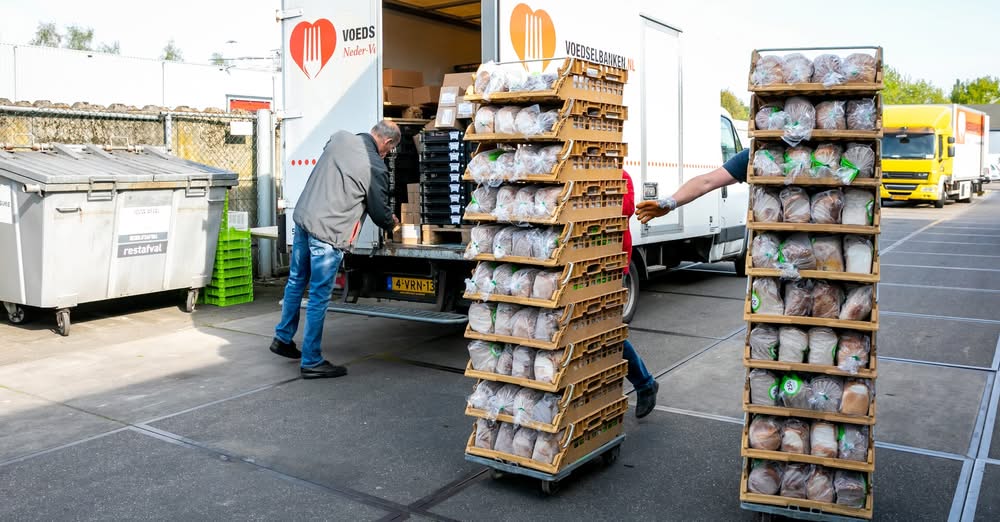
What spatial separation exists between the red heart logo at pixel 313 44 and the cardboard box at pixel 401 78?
0.65 m

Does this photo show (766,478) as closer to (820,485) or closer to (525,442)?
(820,485)

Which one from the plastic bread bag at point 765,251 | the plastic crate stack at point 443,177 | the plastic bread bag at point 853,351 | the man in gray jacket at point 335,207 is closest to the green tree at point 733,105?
the plastic crate stack at point 443,177

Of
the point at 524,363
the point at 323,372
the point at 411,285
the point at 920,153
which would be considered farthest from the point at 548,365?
the point at 920,153

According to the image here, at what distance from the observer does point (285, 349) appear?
7332 millimetres

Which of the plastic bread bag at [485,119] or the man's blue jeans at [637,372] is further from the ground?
A: the plastic bread bag at [485,119]

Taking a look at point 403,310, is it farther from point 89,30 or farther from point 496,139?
point 89,30

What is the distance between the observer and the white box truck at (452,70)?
721 cm

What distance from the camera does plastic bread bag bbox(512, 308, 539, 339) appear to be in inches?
179

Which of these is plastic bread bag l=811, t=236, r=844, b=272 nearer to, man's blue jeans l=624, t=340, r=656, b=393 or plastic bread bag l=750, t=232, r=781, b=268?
plastic bread bag l=750, t=232, r=781, b=268

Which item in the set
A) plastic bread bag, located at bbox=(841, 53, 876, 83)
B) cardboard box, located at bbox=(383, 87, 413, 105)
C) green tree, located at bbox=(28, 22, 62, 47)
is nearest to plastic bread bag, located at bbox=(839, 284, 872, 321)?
plastic bread bag, located at bbox=(841, 53, 876, 83)

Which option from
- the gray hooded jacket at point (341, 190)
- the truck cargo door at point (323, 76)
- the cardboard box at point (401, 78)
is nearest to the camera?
the gray hooded jacket at point (341, 190)

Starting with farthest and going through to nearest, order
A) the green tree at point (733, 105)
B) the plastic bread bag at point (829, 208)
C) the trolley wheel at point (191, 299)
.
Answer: the green tree at point (733, 105) < the trolley wheel at point (191, 299) < the plastic bread bag at point (829, 208)

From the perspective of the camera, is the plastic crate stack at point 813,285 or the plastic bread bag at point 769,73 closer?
the plastic crate stack at point 813,285

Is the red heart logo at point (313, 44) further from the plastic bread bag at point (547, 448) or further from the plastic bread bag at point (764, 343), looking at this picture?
the plastic bread bag at point (764, 343)
